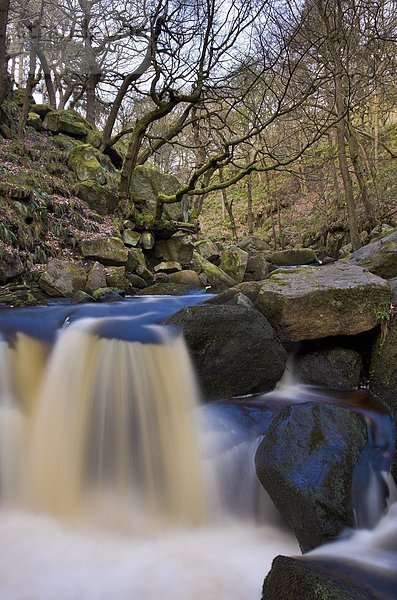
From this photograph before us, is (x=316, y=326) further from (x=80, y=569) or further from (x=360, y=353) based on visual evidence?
(x=80, y=569)

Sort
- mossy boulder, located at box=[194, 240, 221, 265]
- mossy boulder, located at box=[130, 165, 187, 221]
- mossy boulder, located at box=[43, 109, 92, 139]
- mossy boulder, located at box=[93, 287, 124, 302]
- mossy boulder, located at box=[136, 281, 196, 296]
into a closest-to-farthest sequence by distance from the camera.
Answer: mossy boulder, located at box=[93, 287, 124, 302] → mossy boulder, located at box=[136, 281, 196, 296] → mossy boulder, located at box=[130, 165, 187, 221] → mossy boulder, located at box=[43, 109, 92, 139] → mossy boulder, located at box=[194, 240, 221, 265]

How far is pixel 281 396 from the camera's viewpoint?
3850 mm

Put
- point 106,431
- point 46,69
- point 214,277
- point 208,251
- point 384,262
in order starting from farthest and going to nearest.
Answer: point 46,69, point 208,251, point 214,277, point 384,262, point 106,431

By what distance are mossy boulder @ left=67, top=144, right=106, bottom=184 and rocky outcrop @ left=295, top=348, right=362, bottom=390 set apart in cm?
763

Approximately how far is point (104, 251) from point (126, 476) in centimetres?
520

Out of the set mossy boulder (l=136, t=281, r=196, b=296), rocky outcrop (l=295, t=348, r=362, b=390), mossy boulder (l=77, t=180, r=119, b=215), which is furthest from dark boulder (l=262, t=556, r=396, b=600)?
mossy boulder (l=77, t=180, r=119, b=215)

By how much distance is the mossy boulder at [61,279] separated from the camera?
6371 millimetres

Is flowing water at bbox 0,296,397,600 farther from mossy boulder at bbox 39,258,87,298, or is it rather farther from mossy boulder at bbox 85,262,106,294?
mossy boulder at bbox 85,262,106,294

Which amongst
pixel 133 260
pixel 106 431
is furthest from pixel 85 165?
pixel 106 431

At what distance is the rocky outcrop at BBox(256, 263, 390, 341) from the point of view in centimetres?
394

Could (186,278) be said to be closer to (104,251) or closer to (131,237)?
(131,237)

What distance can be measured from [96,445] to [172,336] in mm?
1221

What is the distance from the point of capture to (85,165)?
32.8 ft

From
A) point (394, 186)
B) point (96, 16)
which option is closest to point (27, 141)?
point (96, 16)
